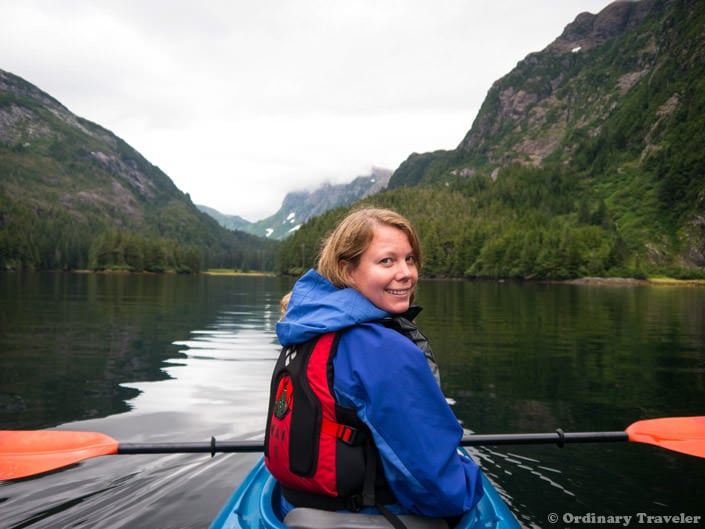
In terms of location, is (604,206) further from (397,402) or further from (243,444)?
(397,402)

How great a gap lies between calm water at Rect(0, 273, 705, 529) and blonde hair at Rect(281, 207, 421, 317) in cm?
362

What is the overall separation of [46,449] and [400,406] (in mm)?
4634

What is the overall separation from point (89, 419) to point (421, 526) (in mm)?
7855

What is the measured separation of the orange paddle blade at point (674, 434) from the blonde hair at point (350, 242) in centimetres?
468

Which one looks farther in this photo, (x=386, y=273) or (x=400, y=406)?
(x=386, y=273)

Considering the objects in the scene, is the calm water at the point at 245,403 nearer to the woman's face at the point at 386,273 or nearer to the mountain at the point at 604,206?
the woman's face at the point at 386,273

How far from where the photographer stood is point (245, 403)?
10.0 metres

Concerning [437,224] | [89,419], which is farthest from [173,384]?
[437,224]

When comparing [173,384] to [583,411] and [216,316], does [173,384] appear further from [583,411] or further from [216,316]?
[216,316]

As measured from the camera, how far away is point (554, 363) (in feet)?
46.7

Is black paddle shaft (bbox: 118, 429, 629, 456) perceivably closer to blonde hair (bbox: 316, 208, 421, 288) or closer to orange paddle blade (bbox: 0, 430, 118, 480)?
orange paddle blade (bbox: 0, 430, 118, 480)

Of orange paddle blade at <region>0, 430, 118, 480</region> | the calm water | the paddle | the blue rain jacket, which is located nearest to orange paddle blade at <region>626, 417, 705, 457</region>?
the paddle

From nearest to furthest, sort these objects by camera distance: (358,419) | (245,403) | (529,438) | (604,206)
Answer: (358,419) → (529,438) → (245,403) → (604,206)

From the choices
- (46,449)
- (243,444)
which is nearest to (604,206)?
(243,444)
